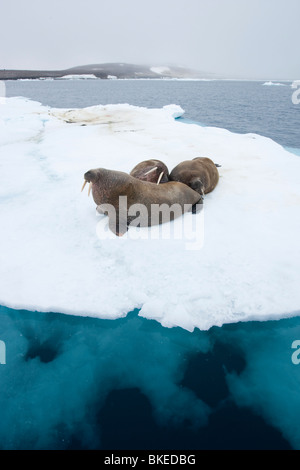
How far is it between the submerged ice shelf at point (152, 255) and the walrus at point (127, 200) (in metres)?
0.34

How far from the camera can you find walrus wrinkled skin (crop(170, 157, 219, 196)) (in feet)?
17.5

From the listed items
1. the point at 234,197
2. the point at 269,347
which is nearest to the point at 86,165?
the point at 234,197

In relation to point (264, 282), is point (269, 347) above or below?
below

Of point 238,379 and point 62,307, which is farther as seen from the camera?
point 62,307

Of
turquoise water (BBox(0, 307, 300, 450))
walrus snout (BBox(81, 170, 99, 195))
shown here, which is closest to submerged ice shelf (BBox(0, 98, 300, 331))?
turquoise water (BBox(0, 307, 300, 450))

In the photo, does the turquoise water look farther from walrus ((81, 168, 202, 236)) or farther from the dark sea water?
walrus ((81, 168, 202, 236))

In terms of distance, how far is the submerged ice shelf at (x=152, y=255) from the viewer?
308cm

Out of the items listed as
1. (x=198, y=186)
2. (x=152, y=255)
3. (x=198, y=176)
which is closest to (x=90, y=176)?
(x=152, y=255)

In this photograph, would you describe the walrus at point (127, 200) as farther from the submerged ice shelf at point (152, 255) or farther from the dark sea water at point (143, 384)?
the dark sea water at point (143, 384)

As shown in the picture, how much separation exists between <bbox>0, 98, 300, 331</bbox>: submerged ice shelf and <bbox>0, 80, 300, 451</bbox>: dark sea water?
7.4 inches

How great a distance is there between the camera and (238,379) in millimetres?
2461

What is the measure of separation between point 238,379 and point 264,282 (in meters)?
1.29
